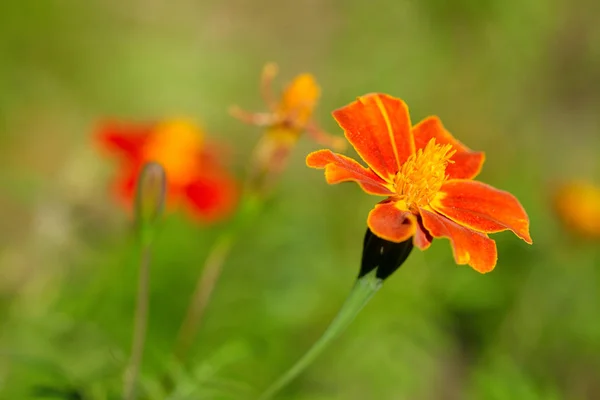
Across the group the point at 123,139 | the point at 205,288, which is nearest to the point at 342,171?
the point at 205,288

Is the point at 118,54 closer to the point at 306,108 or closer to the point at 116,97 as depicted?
the point at 116,97

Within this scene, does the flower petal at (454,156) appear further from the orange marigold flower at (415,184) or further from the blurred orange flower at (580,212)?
the blurred orange flower at (580,212)

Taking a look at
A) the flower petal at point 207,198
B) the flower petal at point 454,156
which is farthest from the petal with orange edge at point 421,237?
the flower petal at point 207,198

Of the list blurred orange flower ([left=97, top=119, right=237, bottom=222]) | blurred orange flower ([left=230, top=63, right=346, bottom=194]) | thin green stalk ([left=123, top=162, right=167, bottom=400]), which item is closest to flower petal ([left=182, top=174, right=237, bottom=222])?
blurred orange flower ([left=97, top=119, right=237, bottom=222])

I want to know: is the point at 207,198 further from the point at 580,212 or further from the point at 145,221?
the point at 580,212

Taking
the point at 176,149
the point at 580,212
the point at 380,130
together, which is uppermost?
the point at 380,130

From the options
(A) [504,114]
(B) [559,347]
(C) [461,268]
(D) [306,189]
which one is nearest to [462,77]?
(A) [504,114]
